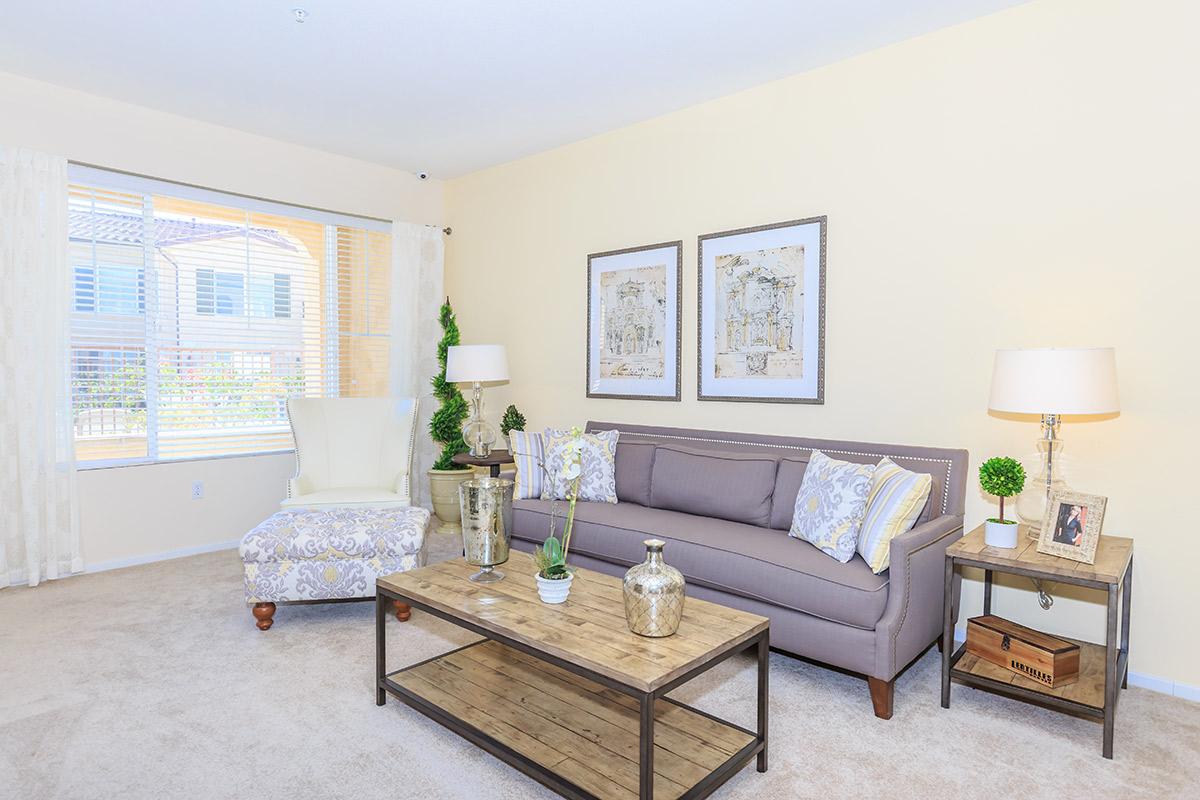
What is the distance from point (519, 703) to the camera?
242cm

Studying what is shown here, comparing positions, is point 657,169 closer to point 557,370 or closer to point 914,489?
point 557,370

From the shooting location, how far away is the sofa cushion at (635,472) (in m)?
3.87

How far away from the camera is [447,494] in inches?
208

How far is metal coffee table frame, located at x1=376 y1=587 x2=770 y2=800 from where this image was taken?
5.74 ft

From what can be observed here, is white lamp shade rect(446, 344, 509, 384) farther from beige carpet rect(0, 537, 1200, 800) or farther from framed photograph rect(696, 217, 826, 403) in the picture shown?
beige carpet rect(0, 537, 1200, 800)

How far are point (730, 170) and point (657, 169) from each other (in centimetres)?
55

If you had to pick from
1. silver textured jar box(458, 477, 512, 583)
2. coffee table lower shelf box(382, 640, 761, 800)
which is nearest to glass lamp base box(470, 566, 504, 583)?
silver textured jar box(458, 477, 512, 583)

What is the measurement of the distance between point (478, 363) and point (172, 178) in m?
2.30

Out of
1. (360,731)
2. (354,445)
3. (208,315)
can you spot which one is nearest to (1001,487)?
(360,731)

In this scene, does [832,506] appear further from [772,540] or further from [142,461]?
[142,461]

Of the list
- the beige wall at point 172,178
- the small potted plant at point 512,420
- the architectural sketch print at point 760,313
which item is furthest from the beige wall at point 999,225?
the beige wall at point 172,178

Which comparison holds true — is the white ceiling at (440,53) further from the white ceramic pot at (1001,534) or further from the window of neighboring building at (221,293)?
the white ceramic pot at (1001,534)

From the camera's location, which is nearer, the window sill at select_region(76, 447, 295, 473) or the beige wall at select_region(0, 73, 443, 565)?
the beige wall at select_region(0, 73, 443, 565)

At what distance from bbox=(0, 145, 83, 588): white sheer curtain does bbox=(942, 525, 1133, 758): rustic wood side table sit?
4710mm
